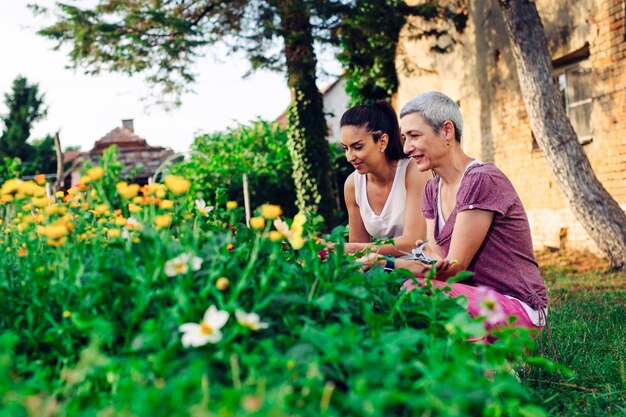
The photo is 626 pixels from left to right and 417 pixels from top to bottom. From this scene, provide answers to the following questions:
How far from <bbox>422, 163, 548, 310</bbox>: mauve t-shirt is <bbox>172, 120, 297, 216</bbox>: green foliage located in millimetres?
Result: 10775

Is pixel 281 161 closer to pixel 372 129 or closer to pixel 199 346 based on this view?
pixel 372 129

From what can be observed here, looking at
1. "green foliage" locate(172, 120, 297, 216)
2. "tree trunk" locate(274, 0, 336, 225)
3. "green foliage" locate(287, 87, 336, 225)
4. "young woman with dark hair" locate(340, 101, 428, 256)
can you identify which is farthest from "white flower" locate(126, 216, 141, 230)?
"green foliage" locate(172, 120, 297, 216)

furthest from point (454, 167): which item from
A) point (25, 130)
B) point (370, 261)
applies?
point (25, 130)

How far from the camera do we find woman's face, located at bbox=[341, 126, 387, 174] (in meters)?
3.75

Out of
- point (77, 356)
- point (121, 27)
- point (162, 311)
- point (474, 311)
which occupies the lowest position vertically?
point (474, 311)

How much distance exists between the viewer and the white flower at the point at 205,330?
1.39 metres

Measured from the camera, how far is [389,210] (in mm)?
3895

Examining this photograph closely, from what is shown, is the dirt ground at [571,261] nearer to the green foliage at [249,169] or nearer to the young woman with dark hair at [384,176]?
the young woman with dark hair at [384,176]

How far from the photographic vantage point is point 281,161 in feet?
46.5

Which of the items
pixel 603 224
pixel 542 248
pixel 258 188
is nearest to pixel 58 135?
pixel 258 188

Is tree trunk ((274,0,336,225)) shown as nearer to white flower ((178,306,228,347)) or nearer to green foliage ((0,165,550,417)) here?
green foliage ((0,165,550,417))

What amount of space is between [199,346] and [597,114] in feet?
26.2

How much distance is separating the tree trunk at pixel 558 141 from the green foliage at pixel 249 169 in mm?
6784

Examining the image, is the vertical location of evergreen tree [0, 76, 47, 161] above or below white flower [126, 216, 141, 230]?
above
